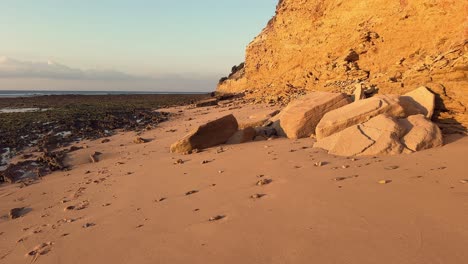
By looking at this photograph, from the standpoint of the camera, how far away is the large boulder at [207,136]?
347 inches

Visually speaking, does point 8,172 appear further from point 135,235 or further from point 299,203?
point 299,203

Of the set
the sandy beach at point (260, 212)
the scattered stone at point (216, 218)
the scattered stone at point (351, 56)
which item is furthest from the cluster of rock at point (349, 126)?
the scattered stone at point (351, 56)

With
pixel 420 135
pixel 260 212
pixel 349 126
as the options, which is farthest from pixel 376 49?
pixel 260 212

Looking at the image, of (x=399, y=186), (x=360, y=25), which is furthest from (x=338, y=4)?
(x=399, y=186)

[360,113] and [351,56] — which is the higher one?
[351,56]

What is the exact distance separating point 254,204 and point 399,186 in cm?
175

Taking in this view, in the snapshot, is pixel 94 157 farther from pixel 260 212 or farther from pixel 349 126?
pixel 260 212

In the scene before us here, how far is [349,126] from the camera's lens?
280 inches

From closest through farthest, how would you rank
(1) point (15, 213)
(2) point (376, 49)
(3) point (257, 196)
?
(3) point (257, 196) → (1) point (15, 213) → (2) point (376, 49)

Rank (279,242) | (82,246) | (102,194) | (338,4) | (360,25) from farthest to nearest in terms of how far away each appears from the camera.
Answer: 1. (338,4)
2. (360,25)
3. (102,194)
4. (82,246)
5. (279,242)

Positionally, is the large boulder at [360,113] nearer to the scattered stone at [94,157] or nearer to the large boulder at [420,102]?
the large boulder at [420,102]

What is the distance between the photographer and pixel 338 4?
1734 centimetres

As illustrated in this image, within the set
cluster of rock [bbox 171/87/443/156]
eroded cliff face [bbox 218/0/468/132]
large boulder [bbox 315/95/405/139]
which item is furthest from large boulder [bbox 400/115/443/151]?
eroded cliff face [bbox 218/0/468/132]

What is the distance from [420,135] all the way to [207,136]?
465 centimetres
